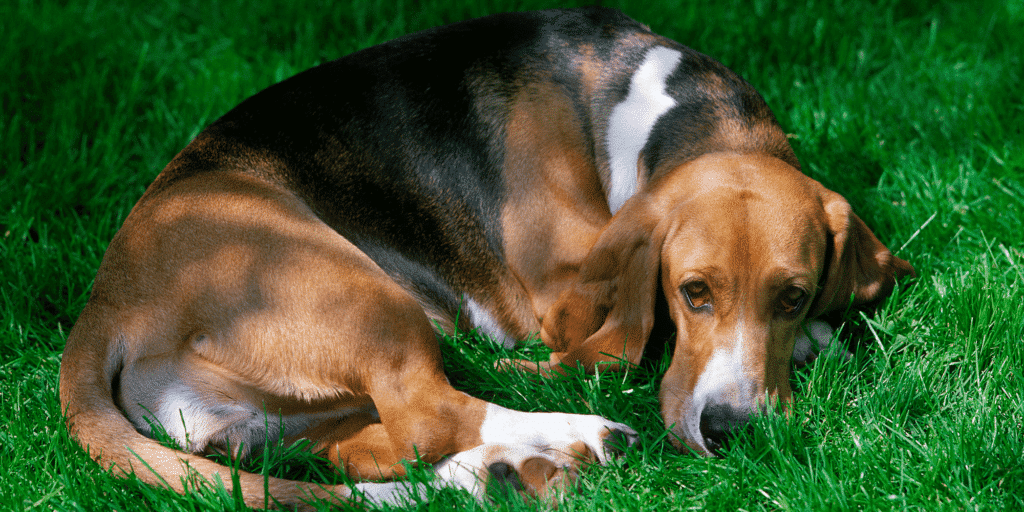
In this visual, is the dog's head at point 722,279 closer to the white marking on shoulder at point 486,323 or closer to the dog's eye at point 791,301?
the dog's eye at point 791,301

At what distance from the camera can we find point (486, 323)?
→ 3.54 metres

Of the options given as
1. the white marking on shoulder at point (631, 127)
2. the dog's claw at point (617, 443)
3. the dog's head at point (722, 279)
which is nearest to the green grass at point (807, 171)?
the dog's claw at point (617, 443)

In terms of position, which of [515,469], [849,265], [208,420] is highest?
[849,265]

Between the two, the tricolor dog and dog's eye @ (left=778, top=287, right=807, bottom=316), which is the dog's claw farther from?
dog's eye @ (left=778, top=287, right=807, bottom=316)

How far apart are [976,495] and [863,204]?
2.06 m

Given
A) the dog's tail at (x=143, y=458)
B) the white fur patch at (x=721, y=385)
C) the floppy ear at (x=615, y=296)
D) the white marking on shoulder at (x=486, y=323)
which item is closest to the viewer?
the dog's tail at (x=143, y=458)

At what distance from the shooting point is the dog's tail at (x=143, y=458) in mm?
2543

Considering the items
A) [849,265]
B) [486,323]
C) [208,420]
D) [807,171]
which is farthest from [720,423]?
[807,171]

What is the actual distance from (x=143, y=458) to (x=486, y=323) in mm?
1451

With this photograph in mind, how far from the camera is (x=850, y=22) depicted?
5629 mm

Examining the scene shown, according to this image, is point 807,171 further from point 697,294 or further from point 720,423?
point 720,423

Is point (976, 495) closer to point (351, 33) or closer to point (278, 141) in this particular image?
point (278, 141)

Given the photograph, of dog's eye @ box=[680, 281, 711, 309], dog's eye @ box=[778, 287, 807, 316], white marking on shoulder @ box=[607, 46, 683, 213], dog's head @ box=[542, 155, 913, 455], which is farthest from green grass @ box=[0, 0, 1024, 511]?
white marking on shoulder @ box=[607, 46, 683, 213]

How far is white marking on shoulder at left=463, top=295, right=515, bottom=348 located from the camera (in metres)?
3.52
